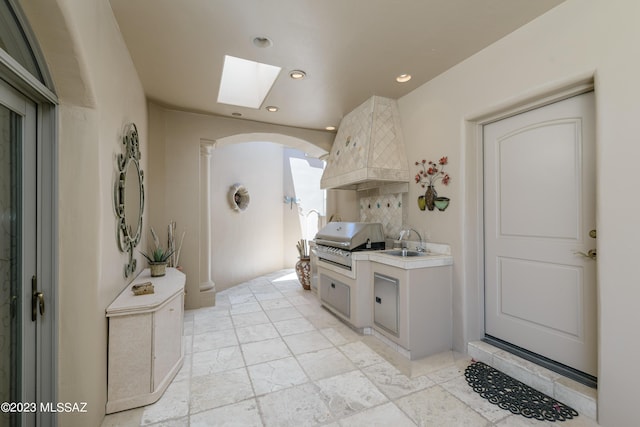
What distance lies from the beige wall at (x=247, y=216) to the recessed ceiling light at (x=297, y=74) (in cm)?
275

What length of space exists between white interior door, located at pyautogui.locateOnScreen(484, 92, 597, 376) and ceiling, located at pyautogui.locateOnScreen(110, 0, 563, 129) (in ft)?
2.74

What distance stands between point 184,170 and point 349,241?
2467mm

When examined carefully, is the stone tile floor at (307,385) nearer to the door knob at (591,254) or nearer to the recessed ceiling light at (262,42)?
the door knob at (591,254)

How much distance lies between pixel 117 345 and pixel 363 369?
6.02 ft

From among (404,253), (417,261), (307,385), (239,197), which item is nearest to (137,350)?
(307,385)

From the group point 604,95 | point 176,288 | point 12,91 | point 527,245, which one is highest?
point 604,95

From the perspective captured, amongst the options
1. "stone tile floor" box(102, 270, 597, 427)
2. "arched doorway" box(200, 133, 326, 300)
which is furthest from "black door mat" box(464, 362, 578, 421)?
"arched doorway" box(200, 133, 326, 300)

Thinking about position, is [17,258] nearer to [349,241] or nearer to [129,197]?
[129,197]

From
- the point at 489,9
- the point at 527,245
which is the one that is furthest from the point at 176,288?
the point at 489,9

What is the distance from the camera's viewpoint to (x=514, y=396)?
1.98 meters

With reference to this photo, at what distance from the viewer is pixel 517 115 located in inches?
92.8

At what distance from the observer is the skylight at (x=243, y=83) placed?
135 inches

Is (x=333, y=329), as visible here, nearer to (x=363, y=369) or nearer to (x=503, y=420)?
(x=363, y=369)

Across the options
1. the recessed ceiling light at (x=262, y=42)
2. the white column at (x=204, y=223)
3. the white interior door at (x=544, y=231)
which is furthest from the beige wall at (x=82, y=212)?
the white interior door at (x=544, y=231)
